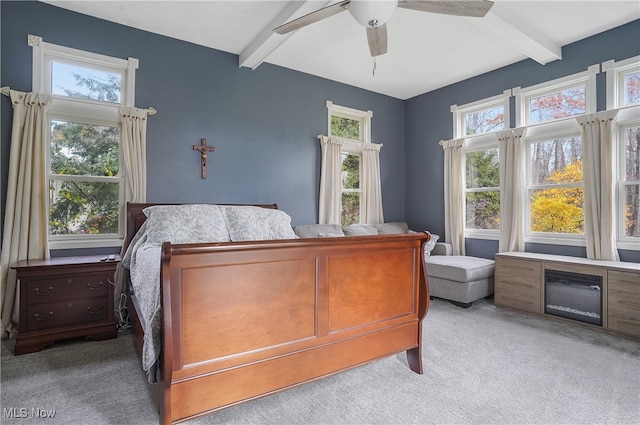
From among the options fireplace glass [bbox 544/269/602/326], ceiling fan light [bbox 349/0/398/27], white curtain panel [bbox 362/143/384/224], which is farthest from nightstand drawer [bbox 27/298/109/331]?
fireplace glass [bbox 544/269/602/326]

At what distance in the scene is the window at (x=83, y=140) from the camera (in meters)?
3.10

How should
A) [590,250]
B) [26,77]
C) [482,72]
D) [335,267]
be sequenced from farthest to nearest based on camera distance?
[482,72] → [590,250] → [26,77] → [335,267]

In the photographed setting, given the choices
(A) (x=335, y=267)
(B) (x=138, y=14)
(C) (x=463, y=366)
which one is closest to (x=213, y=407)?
(A) (x=335, y=267)

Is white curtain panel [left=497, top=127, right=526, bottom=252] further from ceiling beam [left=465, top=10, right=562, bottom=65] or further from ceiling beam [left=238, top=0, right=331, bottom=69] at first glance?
ceiling beam [left=238, top=0, right=331, bottom=69]

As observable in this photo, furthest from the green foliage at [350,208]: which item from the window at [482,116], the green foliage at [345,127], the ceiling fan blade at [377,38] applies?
the ceiling fan blade at [377,38]

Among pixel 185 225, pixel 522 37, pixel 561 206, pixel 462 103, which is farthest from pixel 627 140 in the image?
pixel 185 225

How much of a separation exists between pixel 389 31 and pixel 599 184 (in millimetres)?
2738

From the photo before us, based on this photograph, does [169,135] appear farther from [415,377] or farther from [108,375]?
[415,377]

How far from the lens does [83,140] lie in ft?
10.7

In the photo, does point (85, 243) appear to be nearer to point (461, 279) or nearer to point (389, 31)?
point (389, 31)

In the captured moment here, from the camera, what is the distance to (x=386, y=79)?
15.8ft

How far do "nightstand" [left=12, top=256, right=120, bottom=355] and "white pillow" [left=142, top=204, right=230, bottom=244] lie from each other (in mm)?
478

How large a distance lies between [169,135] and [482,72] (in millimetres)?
4180

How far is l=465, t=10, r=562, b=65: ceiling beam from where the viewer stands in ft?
10.1
